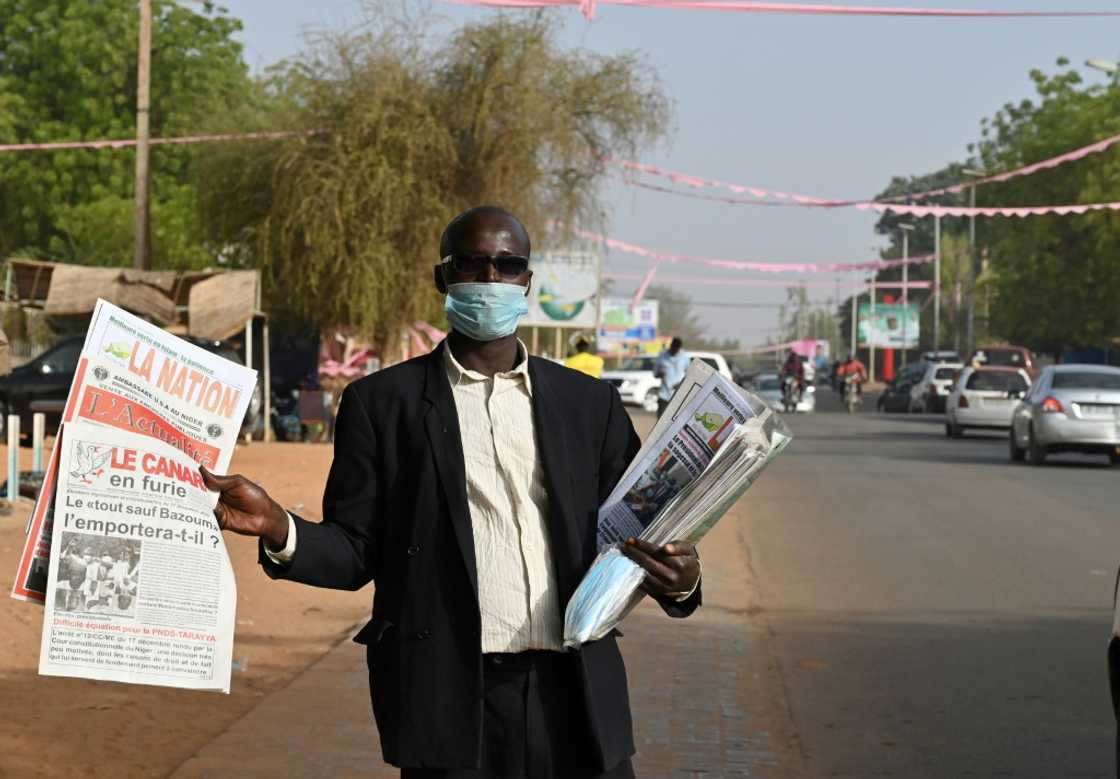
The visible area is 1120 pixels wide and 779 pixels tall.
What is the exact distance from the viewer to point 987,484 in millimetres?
21469

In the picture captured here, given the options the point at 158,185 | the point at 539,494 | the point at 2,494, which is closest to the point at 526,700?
the point at 539,494

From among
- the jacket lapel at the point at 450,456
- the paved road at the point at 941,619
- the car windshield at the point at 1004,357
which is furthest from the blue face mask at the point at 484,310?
the car windshield at the point at 1004,357

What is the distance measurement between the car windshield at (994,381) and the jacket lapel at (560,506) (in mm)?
31939

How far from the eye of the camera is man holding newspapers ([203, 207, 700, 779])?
3.46 metres

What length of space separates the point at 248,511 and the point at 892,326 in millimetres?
107176

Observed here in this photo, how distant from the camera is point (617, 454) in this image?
3717 mm

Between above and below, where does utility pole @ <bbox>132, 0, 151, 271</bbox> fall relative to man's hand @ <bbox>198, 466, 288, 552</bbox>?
above

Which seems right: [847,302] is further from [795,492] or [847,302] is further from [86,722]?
[86,722]

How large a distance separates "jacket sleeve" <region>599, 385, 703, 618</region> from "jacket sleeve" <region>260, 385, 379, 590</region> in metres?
0.45

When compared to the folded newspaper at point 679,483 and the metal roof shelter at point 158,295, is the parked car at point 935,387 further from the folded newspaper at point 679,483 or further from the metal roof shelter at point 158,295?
the folded newspaper at point 679,483

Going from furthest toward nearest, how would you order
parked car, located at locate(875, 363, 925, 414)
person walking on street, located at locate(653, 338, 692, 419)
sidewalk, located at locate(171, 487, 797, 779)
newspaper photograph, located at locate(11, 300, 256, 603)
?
parked car, located at locate(875, 363, 925, 414)
person walking on street, located at locate(653, 338, 692, 419)
sidewalk, located at locate(171, 487, 797, 779)
newspaper photograph, located at locate(11, 300, 256, 603)

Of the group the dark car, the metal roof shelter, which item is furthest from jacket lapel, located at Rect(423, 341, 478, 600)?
the dark car

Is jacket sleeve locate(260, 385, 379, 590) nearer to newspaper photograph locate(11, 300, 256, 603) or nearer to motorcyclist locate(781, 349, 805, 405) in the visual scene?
newspaper photograph locate(11, 300, 256, 603)

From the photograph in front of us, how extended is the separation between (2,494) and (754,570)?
22.3 ft
